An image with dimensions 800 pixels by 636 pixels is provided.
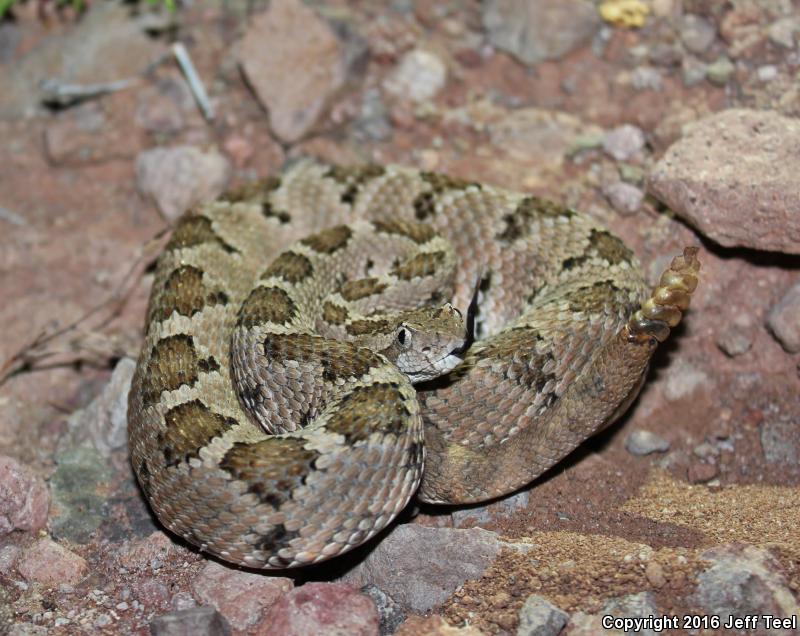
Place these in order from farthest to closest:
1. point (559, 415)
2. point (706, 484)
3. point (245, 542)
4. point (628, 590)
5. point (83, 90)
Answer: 1. point (83, 90)
2. point (706, 484)
3. point (559, 415)
4. point (245, 542)
5. point (628, 590)

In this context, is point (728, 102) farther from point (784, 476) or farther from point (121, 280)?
point (121, 280)

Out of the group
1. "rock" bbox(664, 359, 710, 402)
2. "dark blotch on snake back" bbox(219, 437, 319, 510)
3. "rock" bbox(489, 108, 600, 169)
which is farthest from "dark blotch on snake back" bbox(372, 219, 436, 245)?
"dark blotch on snake back" bbox(219, 437, 319, 510)

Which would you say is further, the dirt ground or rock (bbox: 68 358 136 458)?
rock (bbox: 68 358 136 458)

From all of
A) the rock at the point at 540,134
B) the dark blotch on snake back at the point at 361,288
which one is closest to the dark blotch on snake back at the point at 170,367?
the dark blotch on snake back at the point at 361,288

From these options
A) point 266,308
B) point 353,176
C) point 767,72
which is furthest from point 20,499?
point 767,72

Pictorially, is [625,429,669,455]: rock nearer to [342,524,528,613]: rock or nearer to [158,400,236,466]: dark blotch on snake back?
[342,524,528,613]: rock

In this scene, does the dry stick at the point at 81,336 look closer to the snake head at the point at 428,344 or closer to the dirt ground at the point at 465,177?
the dirt ground at the point at 465,177

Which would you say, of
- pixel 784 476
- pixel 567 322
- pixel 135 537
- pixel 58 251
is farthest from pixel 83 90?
pixel 784 476
